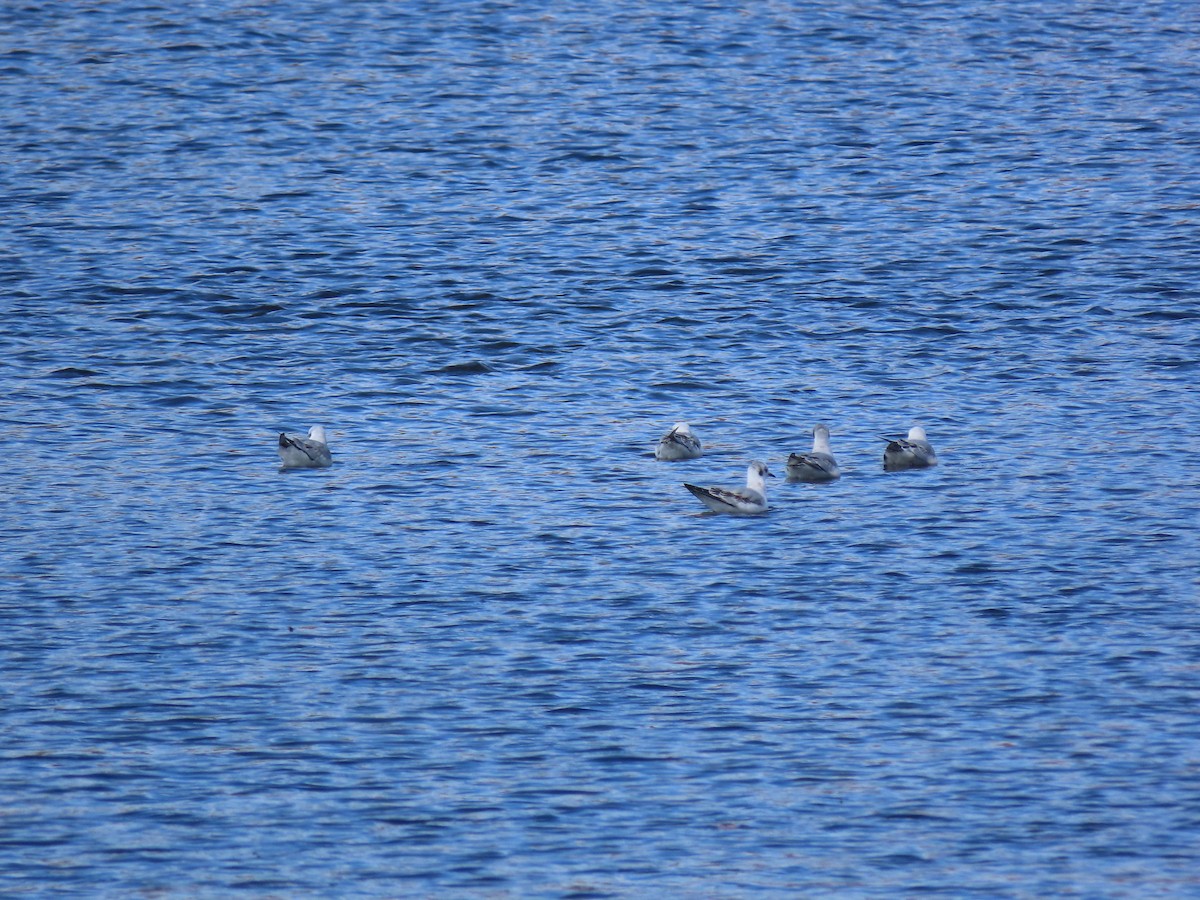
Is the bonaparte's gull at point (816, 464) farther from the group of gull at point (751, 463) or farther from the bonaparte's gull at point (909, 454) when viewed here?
the bonaparte's gull at point (909, 454)

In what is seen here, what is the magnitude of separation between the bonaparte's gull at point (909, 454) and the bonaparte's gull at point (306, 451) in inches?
222

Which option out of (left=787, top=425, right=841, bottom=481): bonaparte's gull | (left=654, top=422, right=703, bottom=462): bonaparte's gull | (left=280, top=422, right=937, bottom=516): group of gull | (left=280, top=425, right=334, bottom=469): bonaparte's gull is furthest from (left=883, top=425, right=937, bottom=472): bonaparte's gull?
(left=280, top=425, right=334, bottom=469): bonaparte's gull

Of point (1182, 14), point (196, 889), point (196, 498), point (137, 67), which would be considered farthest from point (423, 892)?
point (1182, 14)

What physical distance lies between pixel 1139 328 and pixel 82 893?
16.8 meters

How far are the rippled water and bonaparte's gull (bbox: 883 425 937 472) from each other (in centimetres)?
14

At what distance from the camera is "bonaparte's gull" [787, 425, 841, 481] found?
722 inches

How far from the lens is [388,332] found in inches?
983

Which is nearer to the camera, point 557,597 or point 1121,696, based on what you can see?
point 1121,696

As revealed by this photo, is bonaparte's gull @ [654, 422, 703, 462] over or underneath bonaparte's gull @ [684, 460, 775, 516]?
underneath

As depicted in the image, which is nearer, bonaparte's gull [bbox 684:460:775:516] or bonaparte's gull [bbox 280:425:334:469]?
bonaparte's gull [bbox 684:460:775:516]

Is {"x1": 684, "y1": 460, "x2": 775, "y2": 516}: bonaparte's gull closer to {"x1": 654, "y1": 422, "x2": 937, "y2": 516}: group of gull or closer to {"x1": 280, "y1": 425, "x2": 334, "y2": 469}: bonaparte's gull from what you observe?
{"x1": 654, "y1": 422, "x2": 937, "y2": 516}: group of gull

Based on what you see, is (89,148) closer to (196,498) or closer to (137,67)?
(137,67)

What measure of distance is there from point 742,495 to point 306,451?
4.49 metres

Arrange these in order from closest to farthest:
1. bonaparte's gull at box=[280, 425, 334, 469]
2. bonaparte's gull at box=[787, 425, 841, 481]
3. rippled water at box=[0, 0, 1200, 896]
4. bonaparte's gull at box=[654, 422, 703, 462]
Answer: rippled water at box=[0, 0, 1200, 896] → bonaparte's gull at box=[787, 425, 841, 481] → bonaparte's gull at box=[280, 425, 334, 469] → bonaparte's gull at box=[654, 422, 703, 462]
